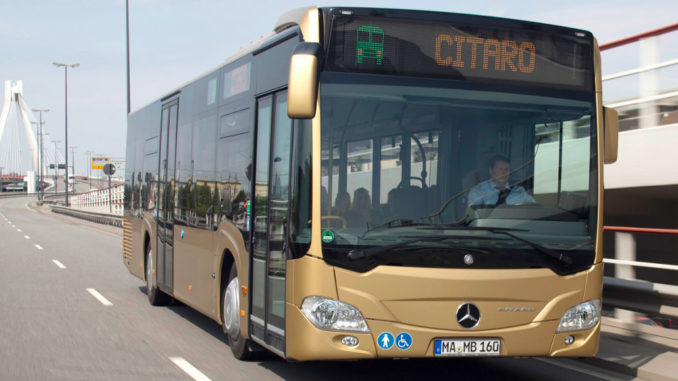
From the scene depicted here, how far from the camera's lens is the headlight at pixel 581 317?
590 cm

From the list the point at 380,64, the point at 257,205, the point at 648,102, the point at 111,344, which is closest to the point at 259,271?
the point at 257,205

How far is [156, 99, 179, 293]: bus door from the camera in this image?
10.3 metres

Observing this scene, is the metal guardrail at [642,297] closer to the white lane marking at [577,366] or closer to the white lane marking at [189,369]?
the white lane marking at [577,366]

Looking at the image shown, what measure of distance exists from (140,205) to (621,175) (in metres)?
6.93

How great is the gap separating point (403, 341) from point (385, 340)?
0.13m

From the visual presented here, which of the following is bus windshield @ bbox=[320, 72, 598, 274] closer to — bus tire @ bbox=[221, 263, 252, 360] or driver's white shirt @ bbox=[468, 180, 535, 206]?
driver's white shirt @ bbox=[468, 180, 535, 206]

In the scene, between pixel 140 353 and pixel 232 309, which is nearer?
A: pixel 232 309

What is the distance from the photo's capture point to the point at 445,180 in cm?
568

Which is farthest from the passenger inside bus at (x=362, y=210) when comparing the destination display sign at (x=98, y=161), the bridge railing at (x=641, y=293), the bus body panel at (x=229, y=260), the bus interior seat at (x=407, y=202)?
the destination display sign at (x=98, y=161)

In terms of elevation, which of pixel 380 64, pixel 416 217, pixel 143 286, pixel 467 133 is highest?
pixel 380 64

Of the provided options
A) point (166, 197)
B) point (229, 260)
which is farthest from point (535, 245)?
point (166, 197)

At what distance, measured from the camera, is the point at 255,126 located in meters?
6.95

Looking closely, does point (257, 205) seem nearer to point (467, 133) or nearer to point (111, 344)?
point (467, 133)

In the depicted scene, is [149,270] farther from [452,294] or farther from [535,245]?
[535,245]
